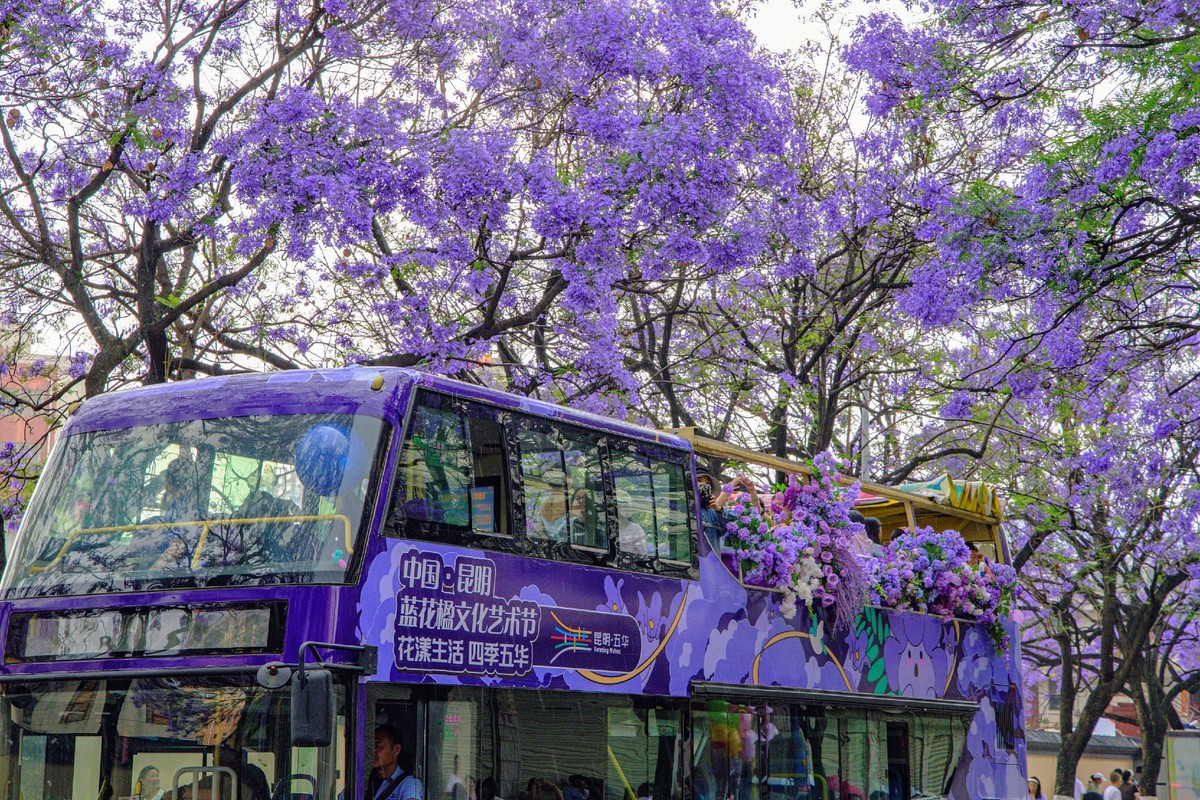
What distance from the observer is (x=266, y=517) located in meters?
7.30

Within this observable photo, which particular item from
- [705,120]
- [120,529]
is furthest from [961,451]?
[120,529]

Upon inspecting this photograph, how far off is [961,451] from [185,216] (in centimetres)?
1058

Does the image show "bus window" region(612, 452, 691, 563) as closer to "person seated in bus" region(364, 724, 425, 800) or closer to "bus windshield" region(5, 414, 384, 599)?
"bus windshield" region(5, 414, 384, 599)

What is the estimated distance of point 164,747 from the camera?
6.88 m

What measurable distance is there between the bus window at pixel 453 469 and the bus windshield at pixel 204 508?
0.30 m

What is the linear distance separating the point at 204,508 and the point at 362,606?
44.3 inches

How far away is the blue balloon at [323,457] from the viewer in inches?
290

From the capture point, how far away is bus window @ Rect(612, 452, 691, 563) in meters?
9.22

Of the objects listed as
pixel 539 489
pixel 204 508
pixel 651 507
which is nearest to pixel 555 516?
pixel 539 489

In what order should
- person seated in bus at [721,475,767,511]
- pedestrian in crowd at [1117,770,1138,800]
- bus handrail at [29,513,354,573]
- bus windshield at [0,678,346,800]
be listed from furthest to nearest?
pedestrian in crowd at [1117,770,1138,800] → person seated in bus at [721,475,767,511] → bus handrail at [29,513,354,573] → bus windshield at [0,678,346,800]

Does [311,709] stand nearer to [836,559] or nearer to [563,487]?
[563,487]

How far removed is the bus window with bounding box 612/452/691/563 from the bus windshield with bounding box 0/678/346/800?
9.30 ft

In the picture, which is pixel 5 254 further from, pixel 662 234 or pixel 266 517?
pixel 266 517

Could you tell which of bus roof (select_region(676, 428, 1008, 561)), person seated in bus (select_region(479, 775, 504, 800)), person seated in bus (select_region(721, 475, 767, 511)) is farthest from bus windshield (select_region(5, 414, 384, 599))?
bus roof (select_region(676, 428, 1008, 561))
